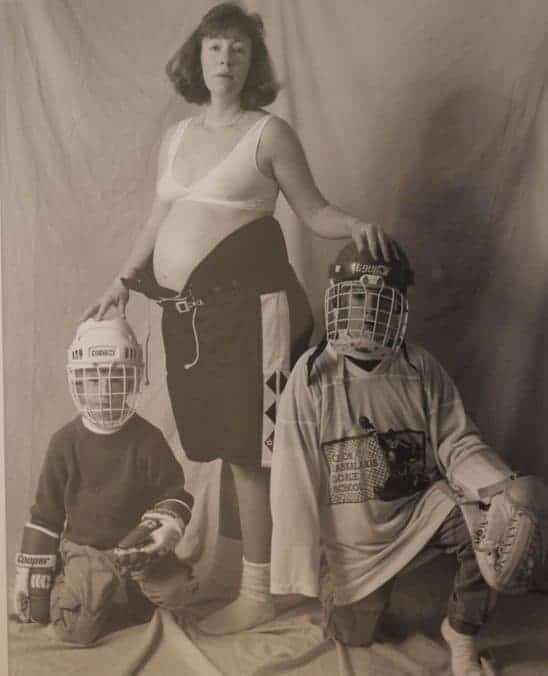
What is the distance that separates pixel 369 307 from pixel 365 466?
308 millimetres

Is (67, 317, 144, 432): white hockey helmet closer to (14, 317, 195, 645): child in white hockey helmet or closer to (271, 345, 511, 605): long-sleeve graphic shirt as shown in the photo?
(14, 317, 195, 645): child in white hockey helmet

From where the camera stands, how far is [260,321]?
60.7 inches

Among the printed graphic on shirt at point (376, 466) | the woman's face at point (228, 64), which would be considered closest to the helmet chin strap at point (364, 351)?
the printed graphic on shirt at point (376, 466)

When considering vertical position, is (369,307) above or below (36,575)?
above

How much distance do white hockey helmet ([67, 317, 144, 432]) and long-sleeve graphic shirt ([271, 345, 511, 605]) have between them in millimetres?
359

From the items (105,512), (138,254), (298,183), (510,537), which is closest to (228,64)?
(298,183)

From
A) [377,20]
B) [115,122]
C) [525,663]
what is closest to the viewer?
[525,663]

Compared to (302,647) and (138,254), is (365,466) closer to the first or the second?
(302,647)

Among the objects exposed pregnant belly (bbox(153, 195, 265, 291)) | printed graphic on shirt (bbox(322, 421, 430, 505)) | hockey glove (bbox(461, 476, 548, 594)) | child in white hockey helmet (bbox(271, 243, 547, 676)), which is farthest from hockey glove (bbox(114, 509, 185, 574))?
hockey glove (bbox(461, 476, 548, 594))

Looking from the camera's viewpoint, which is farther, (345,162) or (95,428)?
(95,428)

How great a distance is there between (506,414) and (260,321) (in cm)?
52

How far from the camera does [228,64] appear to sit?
1590 mm

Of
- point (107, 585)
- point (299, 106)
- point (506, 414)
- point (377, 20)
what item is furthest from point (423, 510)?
point (377, 20)

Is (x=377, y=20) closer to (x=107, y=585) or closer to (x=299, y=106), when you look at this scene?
(x=299, y=106)
